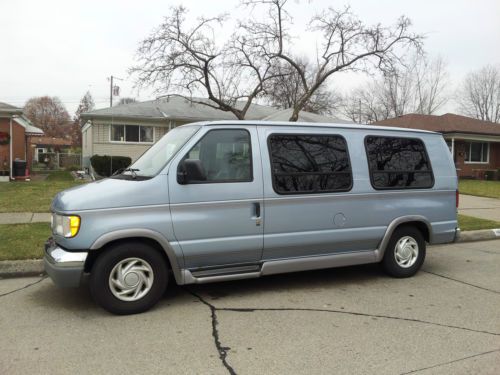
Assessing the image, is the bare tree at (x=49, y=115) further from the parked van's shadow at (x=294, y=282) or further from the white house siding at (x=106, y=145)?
the parked van's shadow at (x=294, y=282)

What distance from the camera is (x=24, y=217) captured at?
989 centimetres

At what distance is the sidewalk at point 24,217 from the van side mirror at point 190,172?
18.6 ft

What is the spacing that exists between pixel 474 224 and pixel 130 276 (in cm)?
843

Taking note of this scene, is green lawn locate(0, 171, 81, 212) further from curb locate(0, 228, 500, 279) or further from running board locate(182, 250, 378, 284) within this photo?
running board locate(182, 250, 378, 284)

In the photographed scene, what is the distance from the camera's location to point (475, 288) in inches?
232

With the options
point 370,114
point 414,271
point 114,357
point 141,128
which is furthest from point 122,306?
point 370,114

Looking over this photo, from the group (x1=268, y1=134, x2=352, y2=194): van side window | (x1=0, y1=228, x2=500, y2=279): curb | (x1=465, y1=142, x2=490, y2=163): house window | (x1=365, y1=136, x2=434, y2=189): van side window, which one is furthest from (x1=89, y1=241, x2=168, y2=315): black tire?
(x1=465, y1=142, x2=490, y2=163): house window

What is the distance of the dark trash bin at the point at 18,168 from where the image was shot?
21094 mm

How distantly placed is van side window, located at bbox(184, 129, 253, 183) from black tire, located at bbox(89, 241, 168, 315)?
3.28ft

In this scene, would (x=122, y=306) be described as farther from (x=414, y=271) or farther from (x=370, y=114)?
(x=370, y=114)

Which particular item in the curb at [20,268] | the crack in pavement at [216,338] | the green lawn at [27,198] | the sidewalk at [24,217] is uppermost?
the green lawn at [27,198]

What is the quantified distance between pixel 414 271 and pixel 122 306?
12.9 ft

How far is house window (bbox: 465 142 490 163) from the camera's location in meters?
31.5

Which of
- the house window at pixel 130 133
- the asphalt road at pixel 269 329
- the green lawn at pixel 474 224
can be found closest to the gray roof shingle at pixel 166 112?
the house window at pixel 130 133
